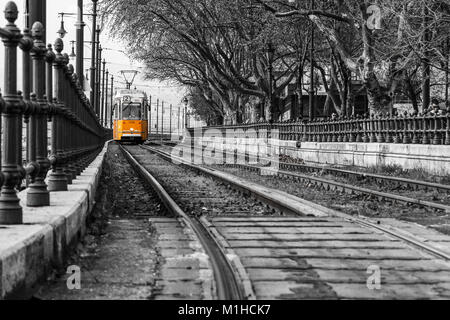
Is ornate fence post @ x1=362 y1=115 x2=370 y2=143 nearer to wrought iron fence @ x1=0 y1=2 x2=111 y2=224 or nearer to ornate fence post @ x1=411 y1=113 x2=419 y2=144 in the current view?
ornate fence post @ x1=411 y1=113 x2=419 y2=144

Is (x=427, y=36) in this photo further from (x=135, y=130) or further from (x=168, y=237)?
(x=135, y=130)

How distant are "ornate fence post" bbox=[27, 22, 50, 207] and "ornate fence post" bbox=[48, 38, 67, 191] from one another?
980 mm

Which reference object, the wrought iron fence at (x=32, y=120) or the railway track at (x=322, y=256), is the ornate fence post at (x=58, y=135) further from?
the railway track at (x=322, y=256)

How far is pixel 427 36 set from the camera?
25922 millimetres

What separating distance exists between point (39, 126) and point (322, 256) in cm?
286

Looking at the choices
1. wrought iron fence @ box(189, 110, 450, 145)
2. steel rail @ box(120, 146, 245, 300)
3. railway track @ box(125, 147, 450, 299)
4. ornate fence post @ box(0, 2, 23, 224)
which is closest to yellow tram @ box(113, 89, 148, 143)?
wrought iron fence @ box(189, 110, 450, 145)

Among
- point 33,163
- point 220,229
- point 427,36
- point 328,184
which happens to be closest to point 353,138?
point 427,36

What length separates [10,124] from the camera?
18.6 feet

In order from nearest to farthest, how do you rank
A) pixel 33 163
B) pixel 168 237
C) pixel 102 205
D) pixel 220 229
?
Result: pixel 33 163
pixel 168 237
pixel 220 229
pixel 102 205

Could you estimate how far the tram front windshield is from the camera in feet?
162

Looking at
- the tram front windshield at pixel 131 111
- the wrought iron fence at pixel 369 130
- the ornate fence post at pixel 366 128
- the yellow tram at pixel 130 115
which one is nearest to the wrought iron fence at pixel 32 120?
the wrought iron fence at pixel 369 130

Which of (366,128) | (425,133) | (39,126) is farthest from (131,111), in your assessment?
(39,126)

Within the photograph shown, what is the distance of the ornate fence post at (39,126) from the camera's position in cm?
682

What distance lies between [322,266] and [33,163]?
2633 mm
